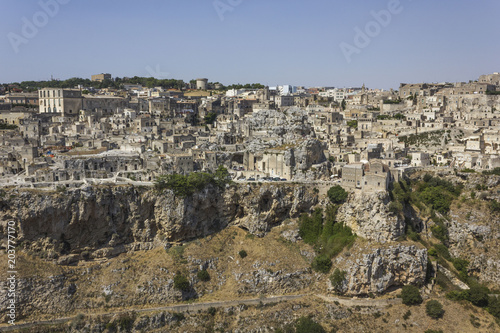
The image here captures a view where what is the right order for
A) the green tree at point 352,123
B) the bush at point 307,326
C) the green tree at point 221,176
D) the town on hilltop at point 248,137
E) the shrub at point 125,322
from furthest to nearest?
the green tree at point 352,123 → the green tree at point 221,176 → the town on hilltop at point 248,137 → the shrub at point 125,322 → the bush at point 307,326

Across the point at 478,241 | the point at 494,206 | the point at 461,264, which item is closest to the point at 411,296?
the point at 461,264

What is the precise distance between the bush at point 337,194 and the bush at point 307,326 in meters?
11.6

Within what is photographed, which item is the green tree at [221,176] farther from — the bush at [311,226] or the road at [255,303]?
the road at [255,303]

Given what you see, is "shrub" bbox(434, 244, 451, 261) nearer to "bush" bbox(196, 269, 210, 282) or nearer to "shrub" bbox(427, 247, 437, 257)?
"shrub" bbox(427, 247, 437, 257)

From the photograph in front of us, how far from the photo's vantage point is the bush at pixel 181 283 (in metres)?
35.2

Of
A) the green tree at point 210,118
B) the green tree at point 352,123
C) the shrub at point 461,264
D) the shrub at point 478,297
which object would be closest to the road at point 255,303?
the shrub at point 478,297

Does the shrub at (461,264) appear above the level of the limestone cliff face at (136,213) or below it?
below

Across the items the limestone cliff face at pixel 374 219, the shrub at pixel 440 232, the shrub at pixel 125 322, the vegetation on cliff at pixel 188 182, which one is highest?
the vegetation on cliff at pixel 188 182

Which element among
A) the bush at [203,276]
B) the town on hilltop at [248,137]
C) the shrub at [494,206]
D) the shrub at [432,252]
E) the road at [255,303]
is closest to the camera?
the road at [255,303]

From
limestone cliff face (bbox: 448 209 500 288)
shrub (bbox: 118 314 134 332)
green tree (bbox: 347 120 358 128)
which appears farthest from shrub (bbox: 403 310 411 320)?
green tree (bbox: 347 120 358 128)

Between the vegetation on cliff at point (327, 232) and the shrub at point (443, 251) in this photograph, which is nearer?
the vegetation on cliff at point (327, 232)

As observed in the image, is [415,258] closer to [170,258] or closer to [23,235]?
[170,258]

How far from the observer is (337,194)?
132ft

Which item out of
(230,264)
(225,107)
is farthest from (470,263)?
(225,107)
